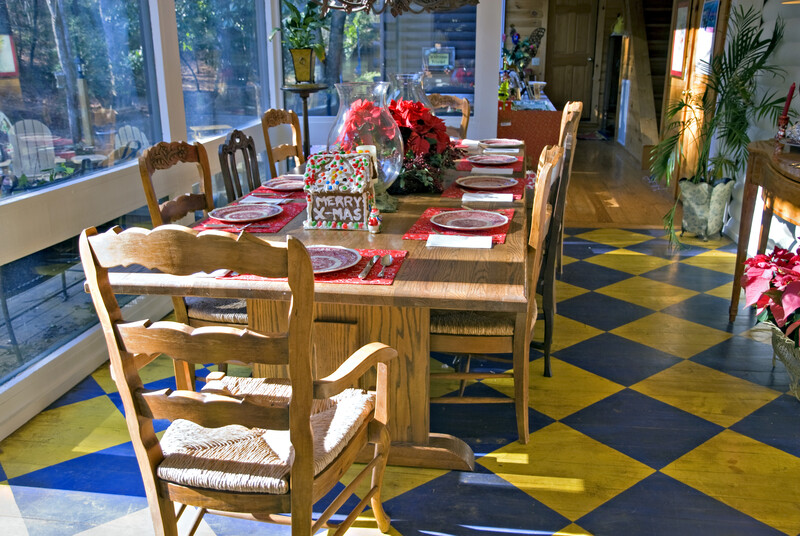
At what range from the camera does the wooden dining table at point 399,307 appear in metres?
1.87

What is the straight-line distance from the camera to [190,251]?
51.3 inches

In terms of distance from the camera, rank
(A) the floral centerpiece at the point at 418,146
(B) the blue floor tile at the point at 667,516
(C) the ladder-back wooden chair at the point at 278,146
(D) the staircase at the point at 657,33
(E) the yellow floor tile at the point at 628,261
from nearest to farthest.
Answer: (B) the blue floor tile at the point at 667,516, (A) the floral centerpiece at the point at 418,146, (C) the ladder-back wooden chair at the point at 278,146, (E) the yellow floor tile at the point at 628,261, (D) the staircase at the point at 657,33

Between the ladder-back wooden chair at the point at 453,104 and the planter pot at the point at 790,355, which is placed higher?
the ladder-back wooden chair at the point at 453,104

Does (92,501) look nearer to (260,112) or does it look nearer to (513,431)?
(513,431)

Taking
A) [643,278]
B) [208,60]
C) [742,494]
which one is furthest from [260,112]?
[742,494]

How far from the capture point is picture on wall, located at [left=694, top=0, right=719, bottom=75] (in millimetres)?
5262

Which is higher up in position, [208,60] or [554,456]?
[208,60]

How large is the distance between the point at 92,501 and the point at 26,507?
20 cm

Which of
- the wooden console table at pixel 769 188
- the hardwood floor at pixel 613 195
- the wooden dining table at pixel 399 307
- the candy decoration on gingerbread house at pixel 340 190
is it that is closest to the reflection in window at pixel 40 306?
the wooden dining table at pixel 399 307

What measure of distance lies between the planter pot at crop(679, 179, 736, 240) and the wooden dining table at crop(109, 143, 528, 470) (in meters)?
2.73

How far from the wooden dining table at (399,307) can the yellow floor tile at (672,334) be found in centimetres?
114

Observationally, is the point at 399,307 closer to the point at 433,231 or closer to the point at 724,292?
the point at 433,231

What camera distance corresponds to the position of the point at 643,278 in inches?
161

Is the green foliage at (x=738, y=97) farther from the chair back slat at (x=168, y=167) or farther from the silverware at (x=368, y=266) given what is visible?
the chair back slat at (x=168, y=167)
